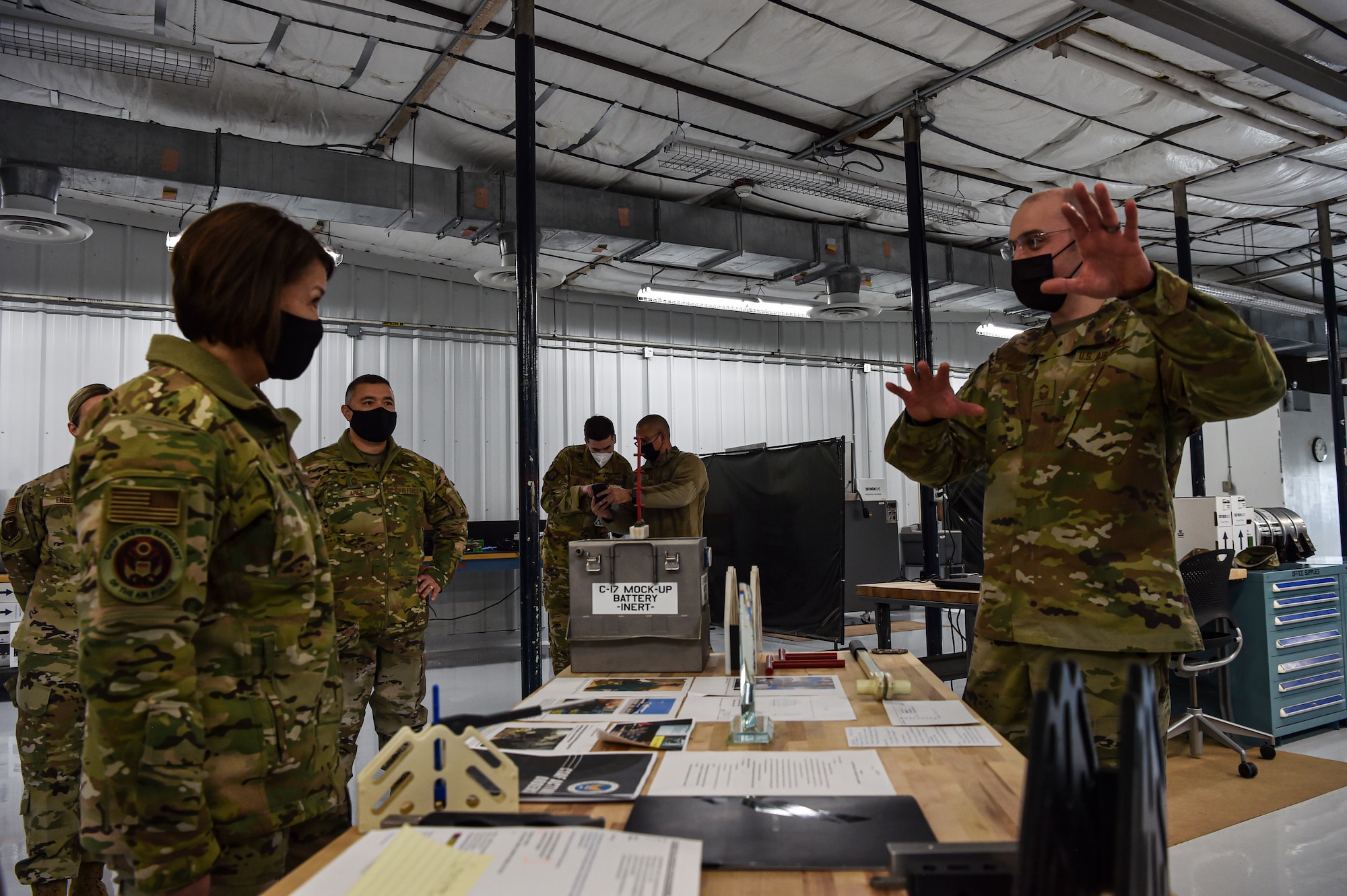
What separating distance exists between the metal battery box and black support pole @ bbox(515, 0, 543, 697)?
6.26ft

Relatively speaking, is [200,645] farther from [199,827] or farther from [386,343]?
A: [386,343]

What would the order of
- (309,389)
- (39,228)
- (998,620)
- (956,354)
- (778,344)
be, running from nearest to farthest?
(998,620), (39,228), (309,389), (778,344), (956,354)

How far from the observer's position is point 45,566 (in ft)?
8.49

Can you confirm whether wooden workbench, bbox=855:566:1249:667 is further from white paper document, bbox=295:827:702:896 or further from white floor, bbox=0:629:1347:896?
white paper document, bbox=295:827:702:896

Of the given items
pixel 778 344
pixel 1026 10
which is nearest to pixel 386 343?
pixel 778 344

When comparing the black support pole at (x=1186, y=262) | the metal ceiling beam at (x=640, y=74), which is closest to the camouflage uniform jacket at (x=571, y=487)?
the metal ceiling beam at (x=640, y=74)

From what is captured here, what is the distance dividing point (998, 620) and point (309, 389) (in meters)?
6.80

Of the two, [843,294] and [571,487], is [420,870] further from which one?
[843,294]

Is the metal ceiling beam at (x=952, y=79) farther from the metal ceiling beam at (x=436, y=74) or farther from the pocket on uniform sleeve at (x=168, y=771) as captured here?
the pocket on uniform sleeve at (x=168, y=771)

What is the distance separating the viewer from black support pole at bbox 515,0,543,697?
3.90 m

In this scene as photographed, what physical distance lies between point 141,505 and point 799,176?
5141mm

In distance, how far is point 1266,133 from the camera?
19.3ft

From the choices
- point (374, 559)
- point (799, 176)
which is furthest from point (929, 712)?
point (799, 176)

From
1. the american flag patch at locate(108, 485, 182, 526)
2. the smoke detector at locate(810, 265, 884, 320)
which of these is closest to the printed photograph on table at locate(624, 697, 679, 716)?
the american flag patch at locate(108, 485, 182, 526)
